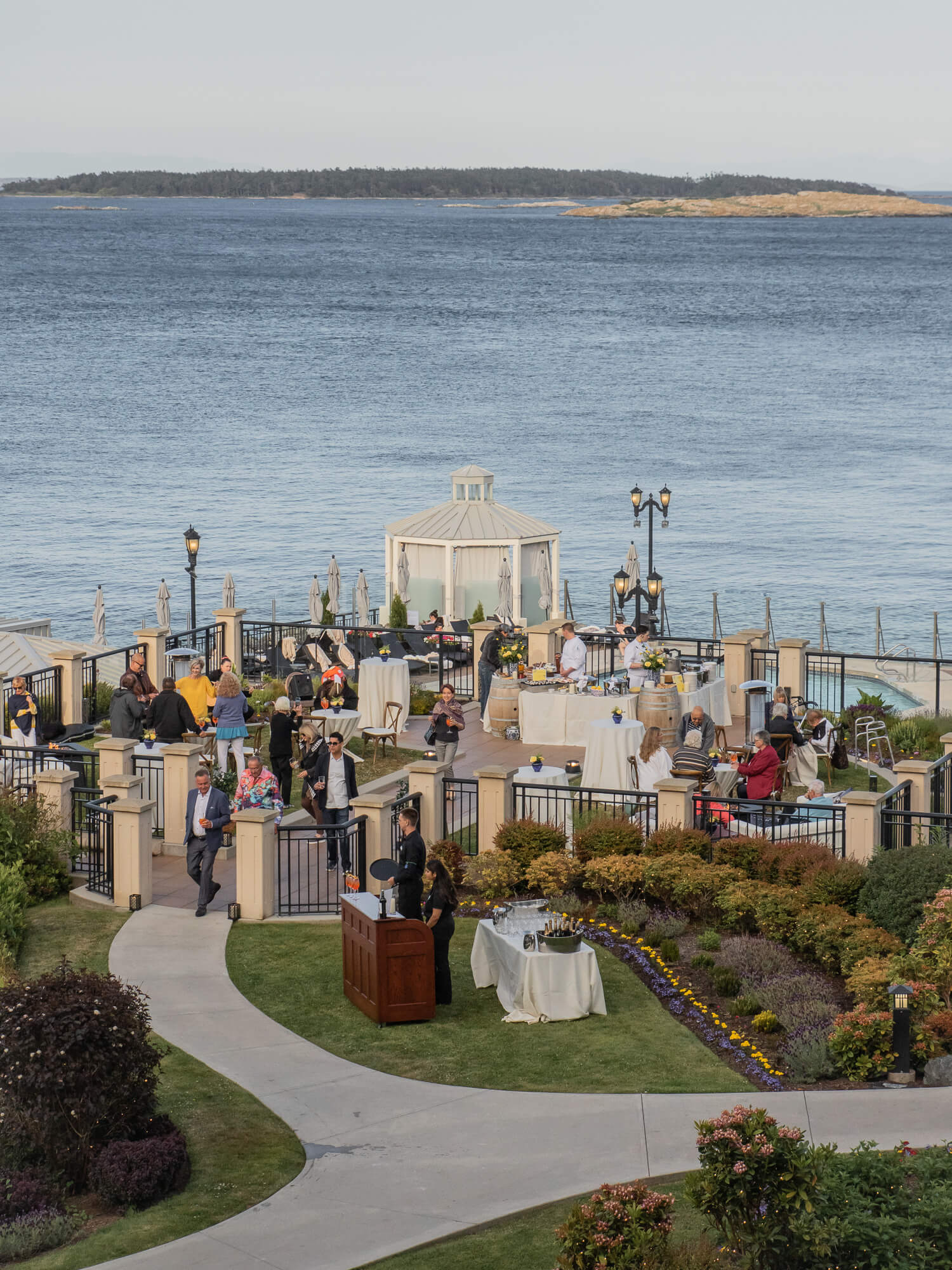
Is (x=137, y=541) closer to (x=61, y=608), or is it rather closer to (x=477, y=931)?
(x=61, y=608)

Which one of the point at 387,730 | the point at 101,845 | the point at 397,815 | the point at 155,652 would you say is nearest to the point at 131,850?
the point at 101,845

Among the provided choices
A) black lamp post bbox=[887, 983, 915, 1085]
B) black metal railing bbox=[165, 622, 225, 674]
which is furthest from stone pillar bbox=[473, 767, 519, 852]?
black metal railing bbox=[165, 622, 225, 674]

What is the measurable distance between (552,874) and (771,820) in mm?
2893

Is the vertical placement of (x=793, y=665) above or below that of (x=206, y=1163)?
above

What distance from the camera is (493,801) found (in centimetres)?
1903

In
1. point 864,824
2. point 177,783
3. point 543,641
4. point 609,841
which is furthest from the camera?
point 543,641

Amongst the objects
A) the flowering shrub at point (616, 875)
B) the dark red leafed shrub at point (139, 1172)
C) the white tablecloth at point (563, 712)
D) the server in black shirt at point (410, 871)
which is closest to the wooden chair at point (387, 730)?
the white tablecloth at point (563, 712)

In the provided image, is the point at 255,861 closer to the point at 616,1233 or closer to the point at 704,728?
the point at 704,728

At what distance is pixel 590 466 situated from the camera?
84.5 meters

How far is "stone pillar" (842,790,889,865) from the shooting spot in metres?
17.2

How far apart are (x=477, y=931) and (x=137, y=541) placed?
2151 inches

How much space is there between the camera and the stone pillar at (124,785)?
715 inches

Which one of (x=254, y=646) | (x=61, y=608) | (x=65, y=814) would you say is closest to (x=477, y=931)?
(x=65, y=814)

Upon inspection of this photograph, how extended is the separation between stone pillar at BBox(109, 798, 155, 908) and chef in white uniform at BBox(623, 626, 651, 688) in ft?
32.0
